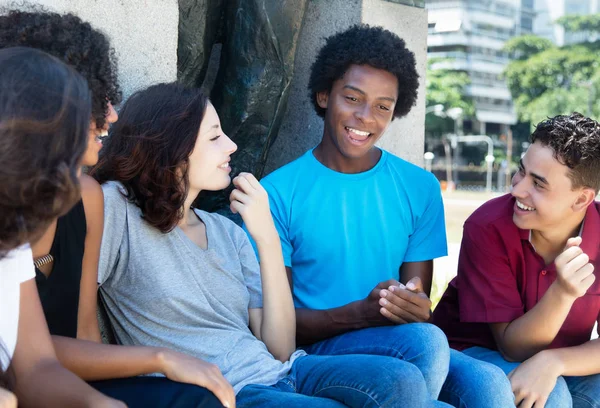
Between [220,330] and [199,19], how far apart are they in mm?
1588

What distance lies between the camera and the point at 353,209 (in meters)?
3.30

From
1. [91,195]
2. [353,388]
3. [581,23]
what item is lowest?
[353,388]

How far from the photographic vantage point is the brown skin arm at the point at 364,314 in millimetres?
2777

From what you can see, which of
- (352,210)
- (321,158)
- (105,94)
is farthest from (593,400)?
(105,94)

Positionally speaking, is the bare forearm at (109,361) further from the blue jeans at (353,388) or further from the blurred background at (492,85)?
the blurred background at (492,85)

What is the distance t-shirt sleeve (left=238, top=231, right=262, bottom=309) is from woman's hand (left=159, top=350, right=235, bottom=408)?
69 cm

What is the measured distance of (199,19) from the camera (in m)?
3.56

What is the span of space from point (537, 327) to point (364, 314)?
0.63m

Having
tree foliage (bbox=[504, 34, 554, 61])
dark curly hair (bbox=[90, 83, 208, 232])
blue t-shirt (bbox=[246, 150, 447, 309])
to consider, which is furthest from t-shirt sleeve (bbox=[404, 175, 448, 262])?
tree foliage (bbox=[504, 34, 554, 61])

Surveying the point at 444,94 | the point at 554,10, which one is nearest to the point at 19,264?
the point at 444,94

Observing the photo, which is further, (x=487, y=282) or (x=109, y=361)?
(x=487, y=282)

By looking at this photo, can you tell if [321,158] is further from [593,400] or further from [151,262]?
[593,400]

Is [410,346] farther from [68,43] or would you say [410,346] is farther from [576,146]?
[68,43]

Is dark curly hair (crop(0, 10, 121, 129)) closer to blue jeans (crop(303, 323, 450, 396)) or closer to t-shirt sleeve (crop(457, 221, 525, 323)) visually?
blue jeans (crop(303, 323, 450, 396))
